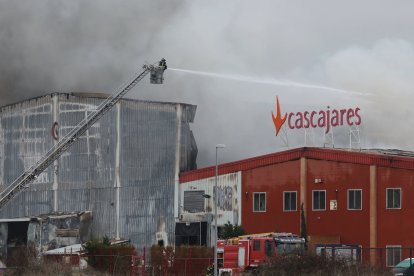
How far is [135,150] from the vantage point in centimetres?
7769

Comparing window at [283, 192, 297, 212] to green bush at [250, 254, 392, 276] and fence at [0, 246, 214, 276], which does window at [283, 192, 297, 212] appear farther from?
green bush at [250, 254, 392, 276]

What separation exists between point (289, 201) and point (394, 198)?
8171 mm

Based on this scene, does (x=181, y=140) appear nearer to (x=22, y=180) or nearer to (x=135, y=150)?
(x=135, y=150)

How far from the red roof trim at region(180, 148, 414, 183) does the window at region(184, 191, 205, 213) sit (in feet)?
3.79

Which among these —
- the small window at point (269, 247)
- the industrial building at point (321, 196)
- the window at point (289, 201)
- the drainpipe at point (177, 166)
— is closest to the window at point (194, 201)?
the industrial building at point (321, 196)

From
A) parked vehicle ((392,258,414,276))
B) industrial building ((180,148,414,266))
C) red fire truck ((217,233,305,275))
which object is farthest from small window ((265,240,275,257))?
industrial building ((180,148,414,266))

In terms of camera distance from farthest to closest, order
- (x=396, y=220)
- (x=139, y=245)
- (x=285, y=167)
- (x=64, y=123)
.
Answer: (x=64, y=123)
(x=139, y=245)
(x=285, y=167)
(x=396, y=220)

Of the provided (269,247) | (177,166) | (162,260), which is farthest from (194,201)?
(269,247)

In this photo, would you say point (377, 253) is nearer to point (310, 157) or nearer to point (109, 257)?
point (310, 157)

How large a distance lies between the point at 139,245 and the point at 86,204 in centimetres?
682

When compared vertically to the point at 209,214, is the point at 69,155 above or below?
above

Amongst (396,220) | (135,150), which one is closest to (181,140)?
(135,150)

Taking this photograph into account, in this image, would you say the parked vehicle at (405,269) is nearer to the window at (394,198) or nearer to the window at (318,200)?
the window at (394,198)

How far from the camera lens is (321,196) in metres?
66.8
